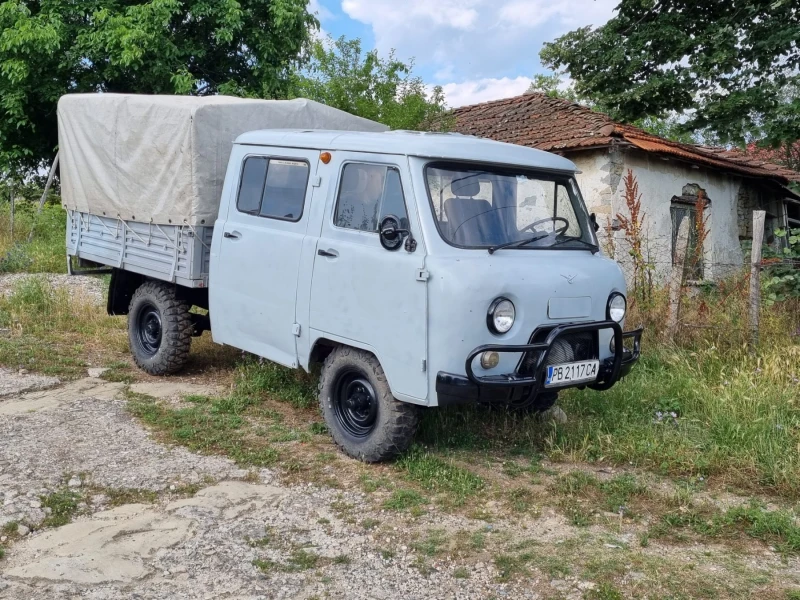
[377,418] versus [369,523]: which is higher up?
[377,418]

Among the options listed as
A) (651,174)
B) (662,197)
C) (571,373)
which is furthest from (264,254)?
(662,197)

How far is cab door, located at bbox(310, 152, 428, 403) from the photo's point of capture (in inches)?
184

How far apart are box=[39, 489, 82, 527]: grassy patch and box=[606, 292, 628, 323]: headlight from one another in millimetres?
3563

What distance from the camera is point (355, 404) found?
5316 millimetres

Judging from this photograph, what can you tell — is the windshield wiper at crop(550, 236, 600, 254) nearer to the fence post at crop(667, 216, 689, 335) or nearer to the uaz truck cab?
the uaz truck cab

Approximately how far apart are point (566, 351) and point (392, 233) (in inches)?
53.6

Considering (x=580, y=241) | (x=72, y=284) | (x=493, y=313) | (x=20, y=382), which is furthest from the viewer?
(x=72, y=284)

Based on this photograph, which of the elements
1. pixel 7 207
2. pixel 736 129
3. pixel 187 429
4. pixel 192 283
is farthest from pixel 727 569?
pixel 7 207

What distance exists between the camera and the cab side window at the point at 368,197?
16.2ft

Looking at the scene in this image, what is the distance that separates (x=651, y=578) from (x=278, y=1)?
44.6ft

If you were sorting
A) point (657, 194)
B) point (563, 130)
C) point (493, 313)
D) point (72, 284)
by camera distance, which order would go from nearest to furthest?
point (493, 313), point (72, 284), point (563, 130), point (657, 194)

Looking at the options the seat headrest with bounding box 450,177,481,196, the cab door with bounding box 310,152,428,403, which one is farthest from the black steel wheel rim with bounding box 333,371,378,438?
the seat headrest with bounding box 450,177,481,196

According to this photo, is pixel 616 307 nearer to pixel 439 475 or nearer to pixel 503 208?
pixel 503 208

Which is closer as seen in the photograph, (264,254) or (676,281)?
(264,254)
